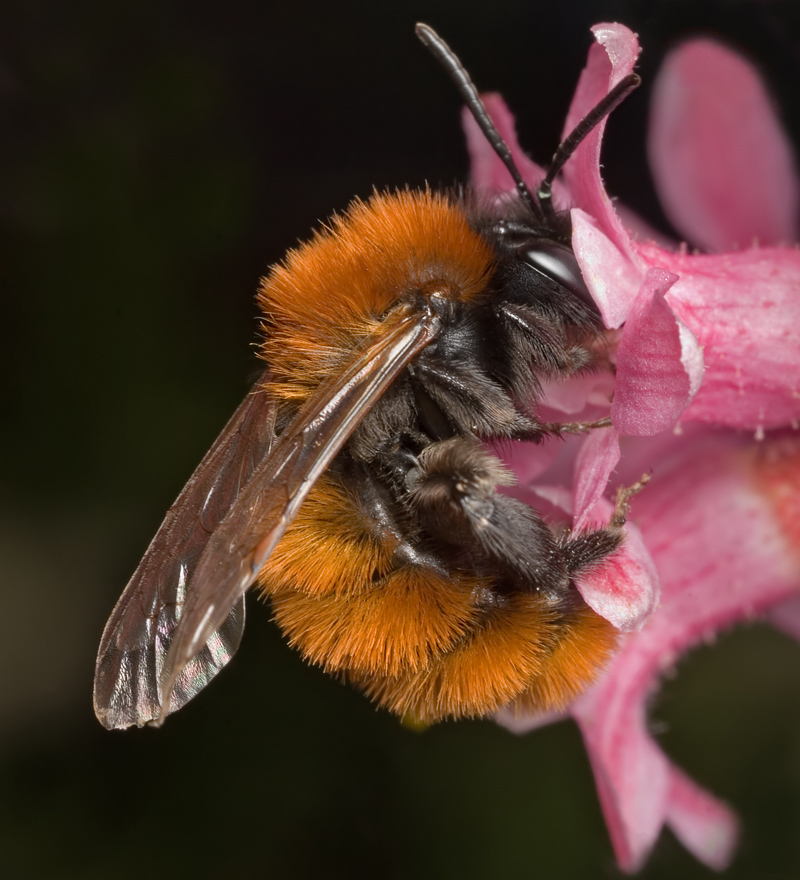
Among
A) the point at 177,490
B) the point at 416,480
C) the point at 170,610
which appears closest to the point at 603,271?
the point at 416,480

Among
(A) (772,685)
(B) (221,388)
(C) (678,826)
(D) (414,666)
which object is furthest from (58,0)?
(A) (772,685)

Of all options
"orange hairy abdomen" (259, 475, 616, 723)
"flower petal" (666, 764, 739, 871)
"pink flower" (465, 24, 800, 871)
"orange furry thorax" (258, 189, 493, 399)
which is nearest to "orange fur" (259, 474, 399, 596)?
"orange hairy abdomen" (259, 475, 616, 723)

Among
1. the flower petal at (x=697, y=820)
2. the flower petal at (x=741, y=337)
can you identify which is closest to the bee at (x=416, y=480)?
the flower petal at (x=741, y=337)

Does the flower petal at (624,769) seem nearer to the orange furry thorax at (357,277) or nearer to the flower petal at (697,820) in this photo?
the flower petal at (697,820)

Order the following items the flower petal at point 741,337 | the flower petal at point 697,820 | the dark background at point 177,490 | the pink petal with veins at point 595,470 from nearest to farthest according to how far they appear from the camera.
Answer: the pink petal with veins at point 595,470 < the flower petal at point 741,337 < the flower petal at point 697,820 < the dark background at point 177,490

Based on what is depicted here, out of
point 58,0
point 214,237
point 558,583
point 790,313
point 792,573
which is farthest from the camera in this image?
point 214,237

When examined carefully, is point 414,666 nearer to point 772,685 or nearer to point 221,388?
point 221,388

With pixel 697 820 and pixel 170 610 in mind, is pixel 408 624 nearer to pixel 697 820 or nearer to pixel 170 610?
pixel 170 610

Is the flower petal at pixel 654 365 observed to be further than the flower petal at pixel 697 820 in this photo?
No
